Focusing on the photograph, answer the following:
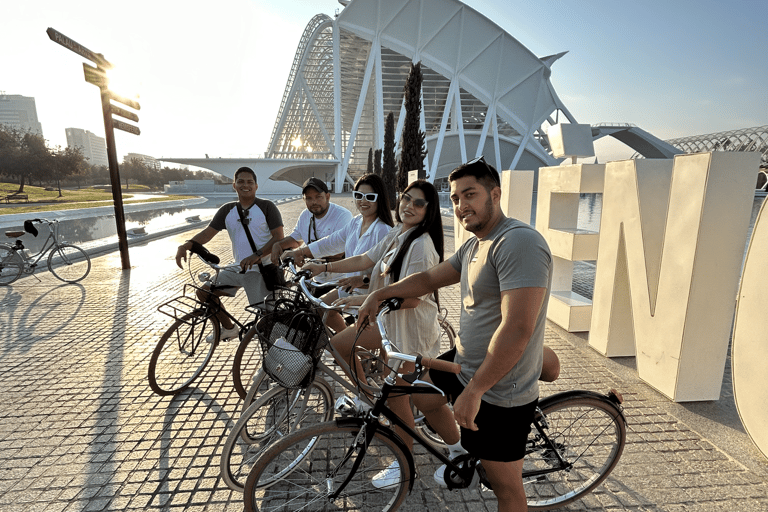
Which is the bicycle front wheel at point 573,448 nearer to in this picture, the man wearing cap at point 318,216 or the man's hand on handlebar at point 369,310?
the man's hand on handlebar at point 369,310

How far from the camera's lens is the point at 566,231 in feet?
17.9

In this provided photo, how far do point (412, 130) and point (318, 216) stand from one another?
1546 centimetres

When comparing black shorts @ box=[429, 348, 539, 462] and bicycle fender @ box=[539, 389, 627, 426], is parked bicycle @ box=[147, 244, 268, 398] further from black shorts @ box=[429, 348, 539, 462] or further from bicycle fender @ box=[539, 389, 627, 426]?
bicycle fender @ box=[539, 389, 627, 426]

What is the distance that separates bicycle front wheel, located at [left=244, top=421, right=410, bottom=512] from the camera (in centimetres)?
184

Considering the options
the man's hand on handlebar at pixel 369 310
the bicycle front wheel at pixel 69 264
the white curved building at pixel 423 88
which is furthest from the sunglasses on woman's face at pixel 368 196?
the white curved building at pixel 423 88

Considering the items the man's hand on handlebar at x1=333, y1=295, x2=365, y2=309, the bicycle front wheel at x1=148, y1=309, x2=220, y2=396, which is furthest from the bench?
the man's hand on handlebar at x1=333, y1=295, x2=365, y2=309

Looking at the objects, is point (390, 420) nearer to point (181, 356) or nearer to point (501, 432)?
point (501, 432)

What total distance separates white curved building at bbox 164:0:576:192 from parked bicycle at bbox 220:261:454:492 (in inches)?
1523

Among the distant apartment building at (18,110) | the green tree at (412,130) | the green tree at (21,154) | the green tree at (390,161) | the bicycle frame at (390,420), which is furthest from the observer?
the distant apartment building at (18,110)

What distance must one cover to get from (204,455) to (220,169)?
47.5 meters

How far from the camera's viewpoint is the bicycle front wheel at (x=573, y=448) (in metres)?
2.15

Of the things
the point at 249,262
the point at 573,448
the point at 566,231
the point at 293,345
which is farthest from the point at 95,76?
the point at 573,448

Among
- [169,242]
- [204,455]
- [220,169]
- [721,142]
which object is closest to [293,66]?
[220,169]

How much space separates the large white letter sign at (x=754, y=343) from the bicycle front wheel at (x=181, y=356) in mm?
4035
